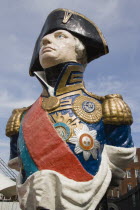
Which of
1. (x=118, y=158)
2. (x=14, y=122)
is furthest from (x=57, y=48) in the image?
(x=118, y=158)

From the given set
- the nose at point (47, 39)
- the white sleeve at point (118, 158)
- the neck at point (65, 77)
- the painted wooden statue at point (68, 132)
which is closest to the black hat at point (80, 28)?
the painted wooden statue at point (68, 132)

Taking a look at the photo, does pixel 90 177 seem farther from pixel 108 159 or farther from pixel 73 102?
pixel 73 102

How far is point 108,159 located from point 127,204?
2567 mm

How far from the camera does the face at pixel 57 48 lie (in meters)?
3.37

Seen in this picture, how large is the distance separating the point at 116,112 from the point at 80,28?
1.27 metres

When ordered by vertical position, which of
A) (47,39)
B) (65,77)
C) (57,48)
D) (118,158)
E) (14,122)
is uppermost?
(47,39)

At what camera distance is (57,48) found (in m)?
3.38

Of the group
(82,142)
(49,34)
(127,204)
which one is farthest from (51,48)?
(127,204)

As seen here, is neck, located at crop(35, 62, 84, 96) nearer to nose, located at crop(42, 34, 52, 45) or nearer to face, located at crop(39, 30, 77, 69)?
face, located at crop(39, 30, 77, 69)

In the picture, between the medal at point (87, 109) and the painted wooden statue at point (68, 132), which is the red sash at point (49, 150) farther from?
the medal at point (87, 109)

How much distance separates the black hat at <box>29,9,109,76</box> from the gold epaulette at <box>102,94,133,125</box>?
869 millimetres

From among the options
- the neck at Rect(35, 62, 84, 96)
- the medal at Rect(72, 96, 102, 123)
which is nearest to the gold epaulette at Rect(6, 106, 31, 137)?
the neck at Rect(35, 62, 84, 96)

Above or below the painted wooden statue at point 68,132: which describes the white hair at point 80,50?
above

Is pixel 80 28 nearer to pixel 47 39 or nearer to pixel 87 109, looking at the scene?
pixel 47 39
